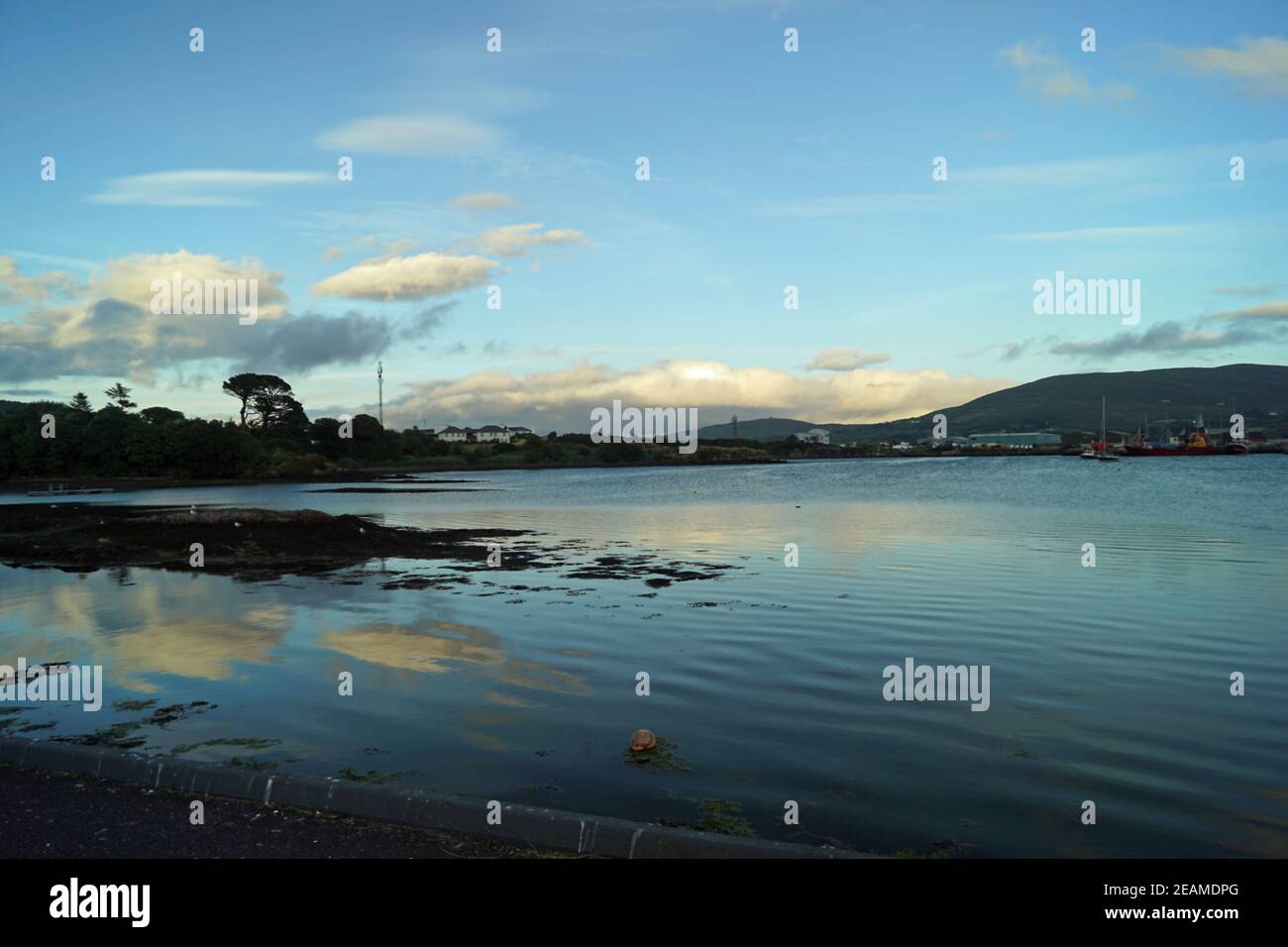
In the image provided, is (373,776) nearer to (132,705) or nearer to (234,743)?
(234,743)

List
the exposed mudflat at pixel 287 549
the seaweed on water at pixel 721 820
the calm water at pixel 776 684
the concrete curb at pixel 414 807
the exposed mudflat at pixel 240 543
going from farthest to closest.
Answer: the exposed mudflat at pixel 240 543 < the exposed mudflat at pixel 287 549 < the calm water at pixel 776 684 < the seaweed on water at pixel 721 820 < the concrete curb at pixel 414 807

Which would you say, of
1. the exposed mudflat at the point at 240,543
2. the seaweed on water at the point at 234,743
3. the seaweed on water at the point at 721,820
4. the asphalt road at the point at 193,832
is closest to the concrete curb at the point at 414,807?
the asphalt road at the point at 193,832

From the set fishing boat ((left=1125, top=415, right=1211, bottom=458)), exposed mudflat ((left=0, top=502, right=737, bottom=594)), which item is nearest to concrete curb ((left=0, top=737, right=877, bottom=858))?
exposed mudflat ((left=0, top=502, right=737, bottom=594))

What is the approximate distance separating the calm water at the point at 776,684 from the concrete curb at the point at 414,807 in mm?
1303

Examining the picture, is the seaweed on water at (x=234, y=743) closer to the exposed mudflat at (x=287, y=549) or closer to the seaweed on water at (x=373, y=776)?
the seaweed on water at (x=373, y=776)

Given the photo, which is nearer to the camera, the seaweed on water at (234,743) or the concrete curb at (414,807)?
the concrete curb at (414,807)

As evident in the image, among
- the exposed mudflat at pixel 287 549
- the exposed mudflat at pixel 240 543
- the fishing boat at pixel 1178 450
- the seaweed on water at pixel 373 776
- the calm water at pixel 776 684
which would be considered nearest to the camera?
the calm water at pixel 776 684

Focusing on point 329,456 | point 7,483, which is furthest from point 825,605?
point 329,456

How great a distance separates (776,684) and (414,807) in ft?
22.1

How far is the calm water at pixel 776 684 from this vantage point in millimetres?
7988

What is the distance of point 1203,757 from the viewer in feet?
29.8

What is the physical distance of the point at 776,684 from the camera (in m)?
12.3

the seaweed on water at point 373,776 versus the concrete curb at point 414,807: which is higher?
the concrete curb at point 414,807
